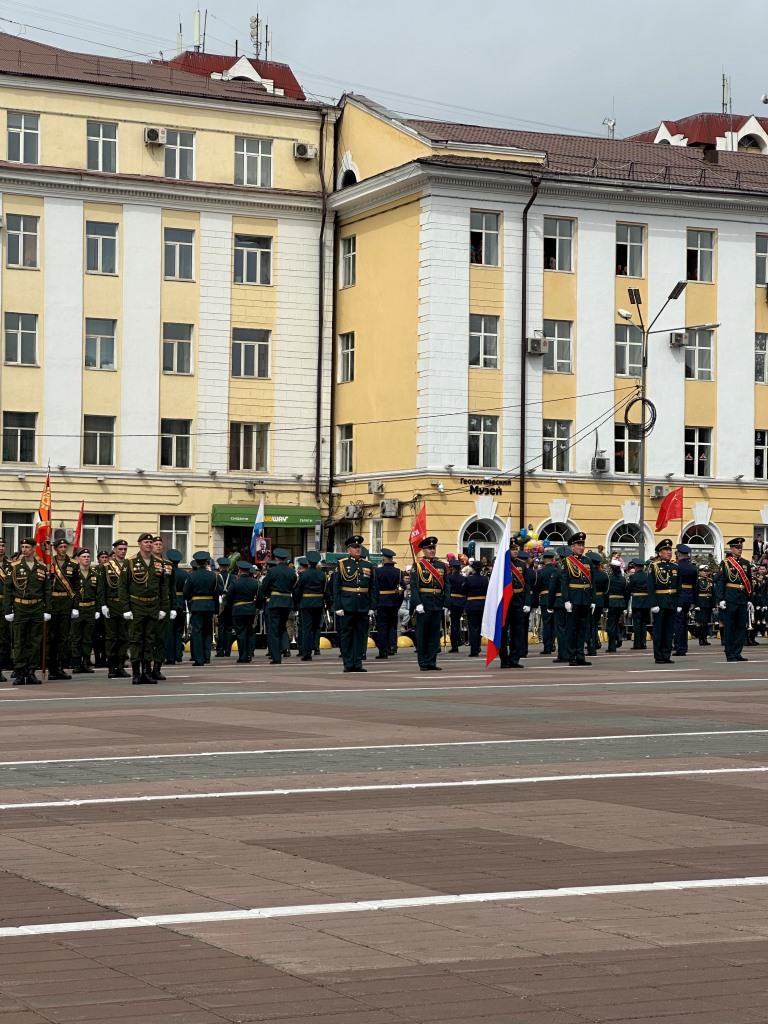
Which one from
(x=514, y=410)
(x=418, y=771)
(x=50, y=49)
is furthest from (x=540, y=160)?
(x=418, y=771)

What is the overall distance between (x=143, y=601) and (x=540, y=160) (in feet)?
107

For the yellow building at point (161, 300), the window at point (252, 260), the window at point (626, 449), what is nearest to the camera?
the yellow building at point (161, 300)

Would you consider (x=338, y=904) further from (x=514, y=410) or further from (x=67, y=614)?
(x=514, y=410)

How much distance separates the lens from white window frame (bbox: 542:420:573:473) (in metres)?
55.4

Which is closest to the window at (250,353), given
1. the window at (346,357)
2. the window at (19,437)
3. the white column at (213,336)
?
the white column at (213,336)

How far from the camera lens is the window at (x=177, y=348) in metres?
56.3

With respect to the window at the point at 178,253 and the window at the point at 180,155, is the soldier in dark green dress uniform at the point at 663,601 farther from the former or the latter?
the window at the point at 180,155

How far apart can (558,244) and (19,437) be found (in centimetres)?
1656

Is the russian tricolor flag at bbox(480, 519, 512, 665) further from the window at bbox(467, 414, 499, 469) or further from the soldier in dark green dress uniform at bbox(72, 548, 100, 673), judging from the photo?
the window at bbox(467, 414, 499, 469)

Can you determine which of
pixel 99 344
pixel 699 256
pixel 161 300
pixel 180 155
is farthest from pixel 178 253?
pixel 699 256

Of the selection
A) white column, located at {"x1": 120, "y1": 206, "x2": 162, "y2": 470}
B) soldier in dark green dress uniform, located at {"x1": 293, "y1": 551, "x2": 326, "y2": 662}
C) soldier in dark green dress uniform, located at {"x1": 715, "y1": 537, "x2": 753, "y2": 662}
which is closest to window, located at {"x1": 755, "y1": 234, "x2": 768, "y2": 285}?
white column, located at {"x1": 120, "y1": 206, "x2": 162, "y2": 470}

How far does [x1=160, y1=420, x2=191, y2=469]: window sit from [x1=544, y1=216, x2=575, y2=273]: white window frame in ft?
38.5

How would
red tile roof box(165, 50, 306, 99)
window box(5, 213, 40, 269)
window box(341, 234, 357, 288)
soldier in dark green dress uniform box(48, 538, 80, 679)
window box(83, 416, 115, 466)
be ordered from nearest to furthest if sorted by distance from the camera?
1. soldier in dark green dress uniform box(48, 538, 80, 679)
2. window box(5, 213, 40, 269)
3. window box(83, 416, 115, 466)
4. window box(341, 234, 357, 288)
5. red tile roof box(165, 50, 306, 99)

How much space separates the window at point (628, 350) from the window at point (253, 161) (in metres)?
11.6
